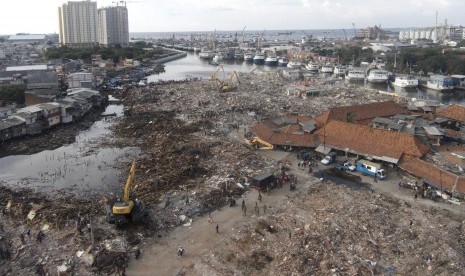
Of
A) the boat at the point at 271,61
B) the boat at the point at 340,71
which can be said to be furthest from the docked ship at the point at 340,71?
the boat at the point at 271,61

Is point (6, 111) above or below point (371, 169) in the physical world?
above

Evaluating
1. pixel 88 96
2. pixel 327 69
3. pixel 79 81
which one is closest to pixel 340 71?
pixel 327 69

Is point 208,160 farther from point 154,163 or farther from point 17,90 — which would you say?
point 17,90

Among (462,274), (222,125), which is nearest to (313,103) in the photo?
(222,125)

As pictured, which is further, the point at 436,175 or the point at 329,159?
the point at 329,159

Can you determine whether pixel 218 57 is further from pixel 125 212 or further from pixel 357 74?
pixel 125 212

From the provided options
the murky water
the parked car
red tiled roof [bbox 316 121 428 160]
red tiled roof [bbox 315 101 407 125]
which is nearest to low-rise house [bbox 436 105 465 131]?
red tiled roof [bbox 315 101 407 125]
